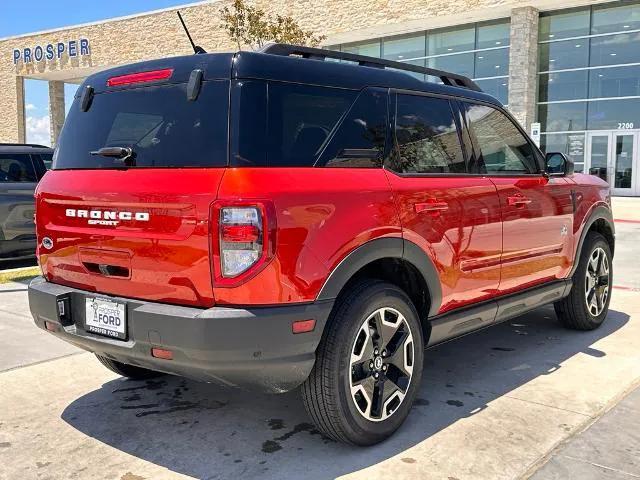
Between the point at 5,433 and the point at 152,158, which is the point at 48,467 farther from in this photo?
the point at 152,158

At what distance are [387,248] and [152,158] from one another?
1.23 meters

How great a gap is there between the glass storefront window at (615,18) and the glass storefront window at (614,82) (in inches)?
54.5

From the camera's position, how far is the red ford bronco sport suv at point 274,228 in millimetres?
2752

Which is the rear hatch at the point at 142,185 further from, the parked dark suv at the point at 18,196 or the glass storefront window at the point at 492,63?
the glass storefront window at the point at 492,63

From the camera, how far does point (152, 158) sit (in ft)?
10.0

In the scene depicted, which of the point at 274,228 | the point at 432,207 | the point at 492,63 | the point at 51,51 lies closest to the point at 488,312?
the point at 432,207

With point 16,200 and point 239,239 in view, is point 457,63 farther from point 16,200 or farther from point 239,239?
point 239,239

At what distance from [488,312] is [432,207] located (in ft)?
3.04

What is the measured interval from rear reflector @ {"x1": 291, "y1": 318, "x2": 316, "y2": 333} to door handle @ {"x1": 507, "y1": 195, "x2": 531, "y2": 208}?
1.90 meters

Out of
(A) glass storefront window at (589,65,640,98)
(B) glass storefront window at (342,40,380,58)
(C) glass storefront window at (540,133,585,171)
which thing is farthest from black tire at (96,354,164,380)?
(B) glass storefront window at (342,40,380,58)

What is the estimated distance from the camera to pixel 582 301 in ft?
17.3

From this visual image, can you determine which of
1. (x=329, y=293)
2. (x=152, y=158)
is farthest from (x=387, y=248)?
(x=152, y=158)

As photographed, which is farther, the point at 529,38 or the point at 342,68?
the point at 529,38

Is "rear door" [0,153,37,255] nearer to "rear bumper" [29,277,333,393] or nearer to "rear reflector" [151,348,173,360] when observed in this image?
"rear bumper" [29,277,333,393]
